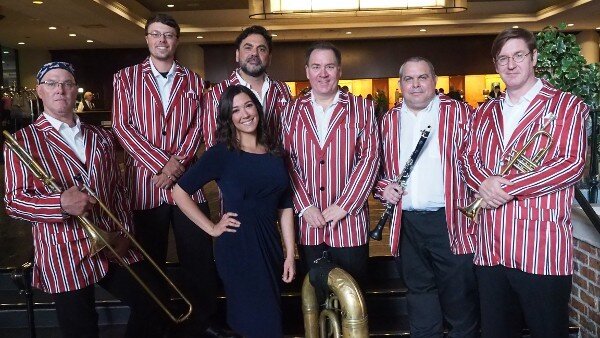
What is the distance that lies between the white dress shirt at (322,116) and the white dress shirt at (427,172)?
0.42 m

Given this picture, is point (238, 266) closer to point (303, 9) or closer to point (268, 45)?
point (268, 45)

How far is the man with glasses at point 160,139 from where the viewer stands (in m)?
3.16

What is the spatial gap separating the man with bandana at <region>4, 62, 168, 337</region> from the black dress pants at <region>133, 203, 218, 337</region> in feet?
1.29

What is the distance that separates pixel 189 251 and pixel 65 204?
92 cm

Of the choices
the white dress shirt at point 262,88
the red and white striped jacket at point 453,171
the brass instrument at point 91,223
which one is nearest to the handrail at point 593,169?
the red and white striped jacket at point 453,171

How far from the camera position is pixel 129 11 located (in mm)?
11523

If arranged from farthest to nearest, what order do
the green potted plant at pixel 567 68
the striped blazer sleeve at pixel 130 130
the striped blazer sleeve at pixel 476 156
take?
the green potted plant at pixel 567 68 < the striped blazer sleeve at pixel 130 130 < the striped blazer sleeve at pixel 476 156

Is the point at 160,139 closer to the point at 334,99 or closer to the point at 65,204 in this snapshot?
the point at 65,204

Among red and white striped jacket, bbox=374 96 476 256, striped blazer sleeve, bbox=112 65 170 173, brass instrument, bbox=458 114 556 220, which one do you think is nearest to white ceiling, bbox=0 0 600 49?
striped blazer sleeve, bbox=112 65 170 173

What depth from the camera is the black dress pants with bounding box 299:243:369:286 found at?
2.96 meters

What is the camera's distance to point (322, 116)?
300 cm

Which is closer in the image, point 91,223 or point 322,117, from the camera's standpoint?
point 91,223

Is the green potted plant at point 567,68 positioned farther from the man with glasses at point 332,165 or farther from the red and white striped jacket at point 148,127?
the red and white striped jacket at point 148,127

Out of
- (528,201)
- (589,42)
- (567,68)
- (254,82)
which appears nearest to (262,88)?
(254,82)
